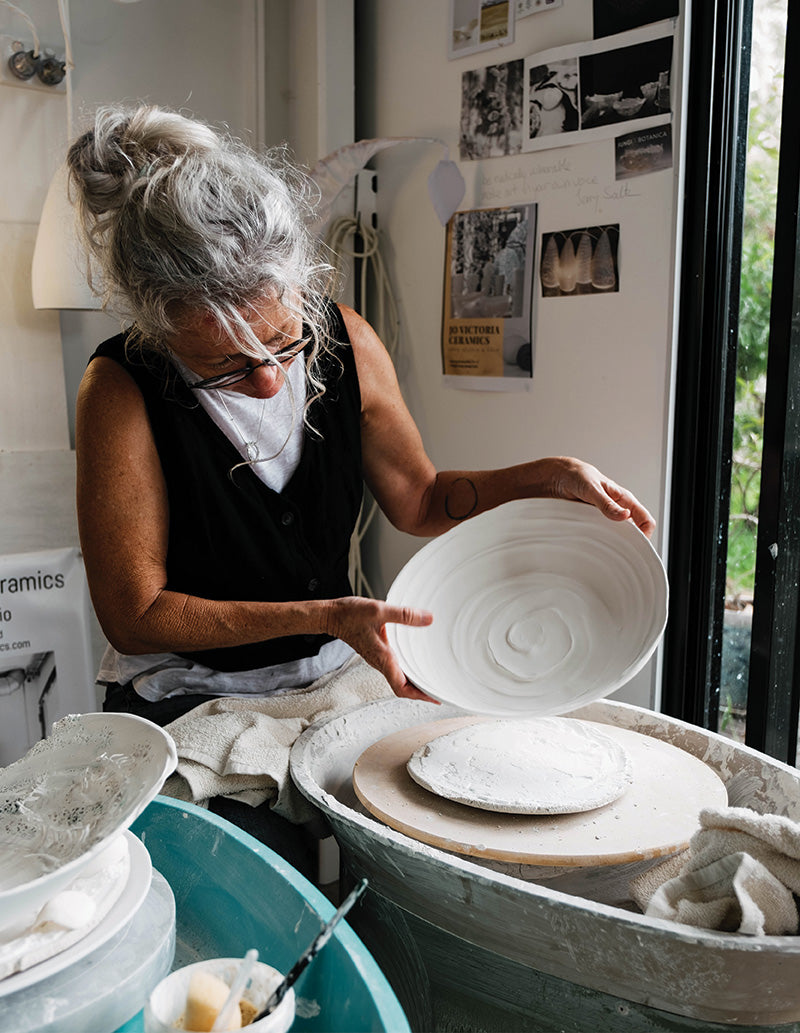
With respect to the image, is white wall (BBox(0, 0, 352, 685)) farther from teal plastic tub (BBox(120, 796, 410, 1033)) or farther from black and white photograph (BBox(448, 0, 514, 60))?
teal plastic tub (BBox(120, 796, 410, 1033))

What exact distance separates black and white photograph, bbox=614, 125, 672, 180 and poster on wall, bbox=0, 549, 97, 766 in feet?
4.32

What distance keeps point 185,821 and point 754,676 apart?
968 millimetres

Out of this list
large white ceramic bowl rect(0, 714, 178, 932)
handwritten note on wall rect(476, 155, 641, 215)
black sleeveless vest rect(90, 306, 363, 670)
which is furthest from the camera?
handwritten note on wall rect(476, 155, 641, 215)

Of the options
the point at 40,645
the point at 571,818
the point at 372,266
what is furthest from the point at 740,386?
the point at 40,645

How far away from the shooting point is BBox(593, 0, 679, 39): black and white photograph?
1.43m

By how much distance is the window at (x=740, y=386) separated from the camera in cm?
140

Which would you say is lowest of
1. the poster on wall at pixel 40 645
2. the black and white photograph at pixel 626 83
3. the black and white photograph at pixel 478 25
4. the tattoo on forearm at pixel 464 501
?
the poster on wall at pixel 40 645

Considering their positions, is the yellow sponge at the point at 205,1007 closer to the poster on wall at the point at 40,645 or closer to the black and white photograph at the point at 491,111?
the poster on wall at the point at 40,645

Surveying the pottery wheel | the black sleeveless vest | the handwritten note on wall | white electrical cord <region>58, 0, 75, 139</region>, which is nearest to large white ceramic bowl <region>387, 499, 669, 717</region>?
the pottery wheel

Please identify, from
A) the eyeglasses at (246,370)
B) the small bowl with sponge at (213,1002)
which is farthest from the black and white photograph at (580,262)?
the small bowl with sponge at (213,1002)

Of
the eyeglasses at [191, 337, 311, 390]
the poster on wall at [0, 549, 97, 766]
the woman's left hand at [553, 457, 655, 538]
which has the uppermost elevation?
the eyeglasses at [191, 337, 311, 390]

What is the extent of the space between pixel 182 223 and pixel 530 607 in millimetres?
668

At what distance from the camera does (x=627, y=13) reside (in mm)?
1485

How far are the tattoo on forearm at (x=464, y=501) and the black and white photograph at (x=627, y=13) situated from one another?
78 centimetres
